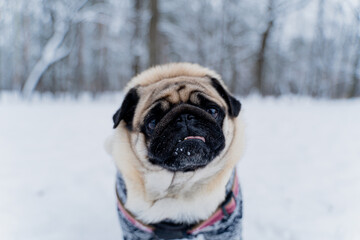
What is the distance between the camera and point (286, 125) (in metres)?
7.14

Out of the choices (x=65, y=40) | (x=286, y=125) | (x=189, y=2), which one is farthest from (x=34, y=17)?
(x=286, y=125)

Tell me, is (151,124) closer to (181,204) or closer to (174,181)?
(174,181)

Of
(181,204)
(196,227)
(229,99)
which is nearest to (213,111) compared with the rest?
(229,99)

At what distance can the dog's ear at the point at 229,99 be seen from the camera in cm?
215

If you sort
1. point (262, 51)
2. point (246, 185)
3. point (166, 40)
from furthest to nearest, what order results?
point (166, 40)
point (262, 51)
point (246, 185)

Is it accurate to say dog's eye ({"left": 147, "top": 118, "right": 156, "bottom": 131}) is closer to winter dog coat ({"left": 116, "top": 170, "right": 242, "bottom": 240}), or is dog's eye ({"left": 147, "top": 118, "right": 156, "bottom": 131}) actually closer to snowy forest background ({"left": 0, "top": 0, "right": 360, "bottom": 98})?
winter dog coat ({"left": 116, "top": 170, "right": 242, "bottom": 240})

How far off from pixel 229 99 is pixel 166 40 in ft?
67.6

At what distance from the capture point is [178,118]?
5.97 ft

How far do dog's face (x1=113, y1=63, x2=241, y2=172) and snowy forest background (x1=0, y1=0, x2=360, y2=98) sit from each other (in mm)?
6060

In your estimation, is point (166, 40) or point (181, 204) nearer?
point (181, 204)

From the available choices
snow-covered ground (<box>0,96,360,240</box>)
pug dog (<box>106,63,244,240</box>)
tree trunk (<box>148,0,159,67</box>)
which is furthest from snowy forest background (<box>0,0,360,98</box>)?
pug dog (<box>106,63,244,240</box>)

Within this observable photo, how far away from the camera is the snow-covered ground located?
2625 mm

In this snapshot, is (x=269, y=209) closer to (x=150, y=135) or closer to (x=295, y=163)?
(x=295, y=163)

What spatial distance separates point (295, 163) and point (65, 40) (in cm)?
1490
